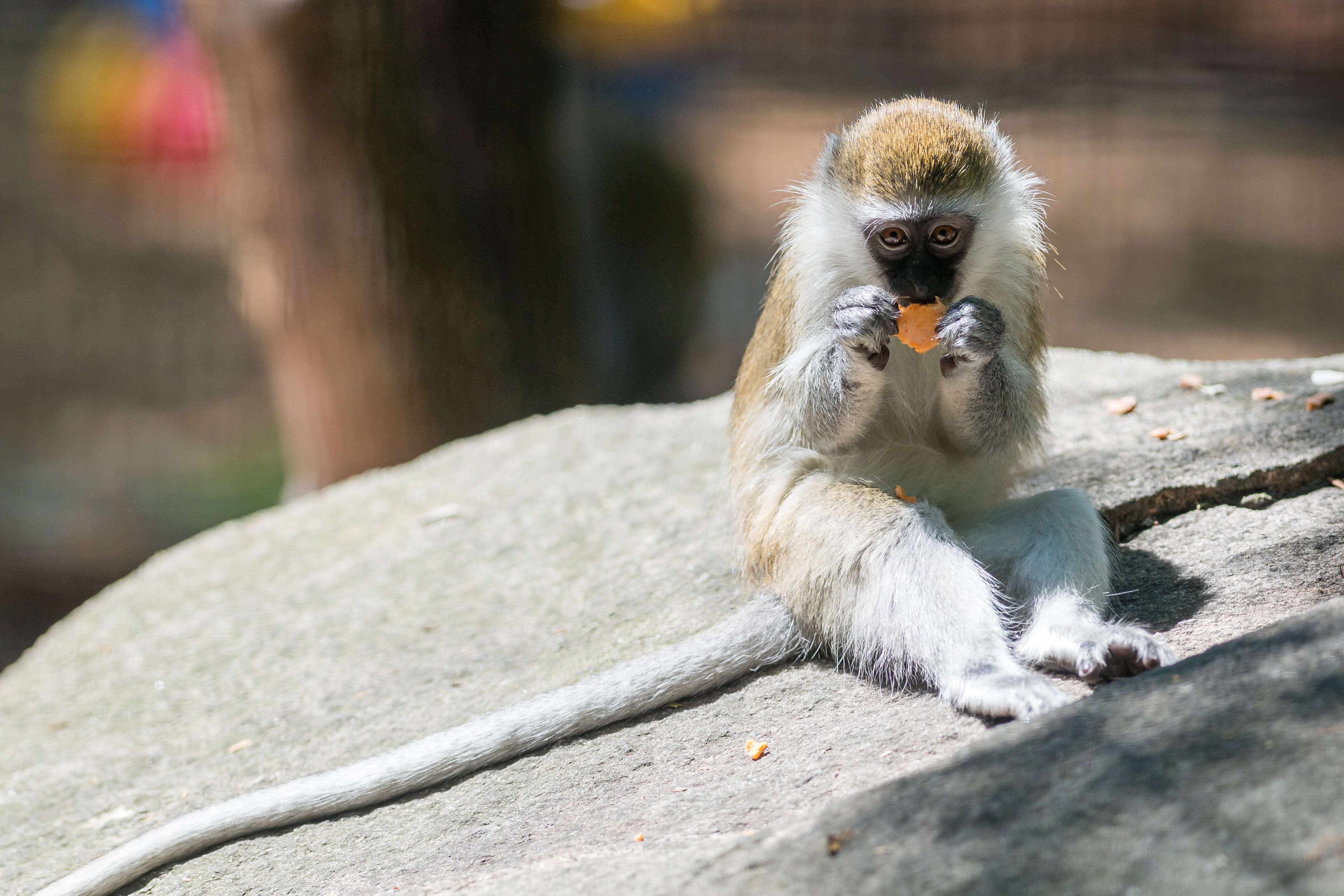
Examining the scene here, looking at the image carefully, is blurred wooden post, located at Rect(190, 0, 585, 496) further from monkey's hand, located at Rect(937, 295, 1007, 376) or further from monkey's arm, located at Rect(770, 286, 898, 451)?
monkey's hand, located at Rect(937, 295, 1007, 376)

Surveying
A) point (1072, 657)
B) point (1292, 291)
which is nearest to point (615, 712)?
point (1072, 657)

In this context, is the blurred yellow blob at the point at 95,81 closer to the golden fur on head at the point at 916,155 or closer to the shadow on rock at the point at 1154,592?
the golden fur on head at the point at 916,155

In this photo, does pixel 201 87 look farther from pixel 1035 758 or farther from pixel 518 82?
pixel 1035 758

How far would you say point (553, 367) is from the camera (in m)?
8.31

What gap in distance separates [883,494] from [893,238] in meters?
0.83

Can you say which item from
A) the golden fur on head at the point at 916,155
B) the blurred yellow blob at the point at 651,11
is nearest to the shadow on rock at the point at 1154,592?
the golden fur on head at the point at 916,155

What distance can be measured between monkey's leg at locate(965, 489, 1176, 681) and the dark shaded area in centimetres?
35

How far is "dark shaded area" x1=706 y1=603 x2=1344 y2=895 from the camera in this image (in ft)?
6.59

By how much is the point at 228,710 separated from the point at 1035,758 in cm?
348

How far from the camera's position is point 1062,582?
338 centimetres

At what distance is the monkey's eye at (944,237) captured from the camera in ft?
11.8

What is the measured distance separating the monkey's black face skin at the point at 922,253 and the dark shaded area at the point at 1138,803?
4.62 feet

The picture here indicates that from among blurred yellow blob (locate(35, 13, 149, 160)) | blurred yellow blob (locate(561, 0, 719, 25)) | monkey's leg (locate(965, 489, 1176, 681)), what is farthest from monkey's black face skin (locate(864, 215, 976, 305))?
blurred yellow blob (locate(35, 13, 149, 160))

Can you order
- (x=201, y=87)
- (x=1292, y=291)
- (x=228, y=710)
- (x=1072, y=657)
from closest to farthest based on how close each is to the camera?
(x=1072, y=657), (x=228, y=710), (x=1292, y=291), (x=201, y=87)
